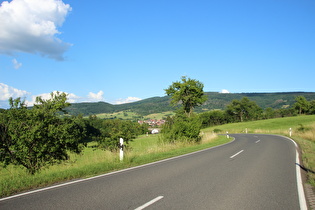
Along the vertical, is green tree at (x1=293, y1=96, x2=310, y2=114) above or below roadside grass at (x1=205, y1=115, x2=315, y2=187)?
above

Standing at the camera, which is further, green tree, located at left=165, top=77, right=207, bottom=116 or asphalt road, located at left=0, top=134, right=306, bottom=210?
green tree, located at left=165, top=77, right=207, bottom=116

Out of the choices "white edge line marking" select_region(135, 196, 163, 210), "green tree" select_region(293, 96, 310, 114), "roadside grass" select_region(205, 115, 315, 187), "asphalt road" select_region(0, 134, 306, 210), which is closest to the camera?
"white edge line marking" select_region(135, 196, 163, 210)

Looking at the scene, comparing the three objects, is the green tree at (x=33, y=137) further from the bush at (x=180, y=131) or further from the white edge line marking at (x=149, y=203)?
the bush at (x=180, y=131)

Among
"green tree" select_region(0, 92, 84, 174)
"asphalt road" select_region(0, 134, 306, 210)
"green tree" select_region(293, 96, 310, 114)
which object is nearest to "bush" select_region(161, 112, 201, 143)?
"green tree" select_region(0, 92, 84, 174)

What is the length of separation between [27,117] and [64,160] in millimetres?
2362

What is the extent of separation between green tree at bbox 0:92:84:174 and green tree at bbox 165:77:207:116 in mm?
35213

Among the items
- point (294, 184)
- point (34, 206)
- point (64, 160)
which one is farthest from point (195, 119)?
point (34, 206)

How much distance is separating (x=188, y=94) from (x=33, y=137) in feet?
125

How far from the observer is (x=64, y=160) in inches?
399

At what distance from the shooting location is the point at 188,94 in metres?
45.0

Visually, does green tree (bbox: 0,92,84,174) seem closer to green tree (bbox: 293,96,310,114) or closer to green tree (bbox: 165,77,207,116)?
green tree (bbox: 165,77,207,116)

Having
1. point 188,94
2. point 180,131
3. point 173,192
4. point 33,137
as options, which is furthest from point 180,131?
point 188,94

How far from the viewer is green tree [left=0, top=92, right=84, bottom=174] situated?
8.47 metres

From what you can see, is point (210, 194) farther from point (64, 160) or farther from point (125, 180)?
point (64, 160)
